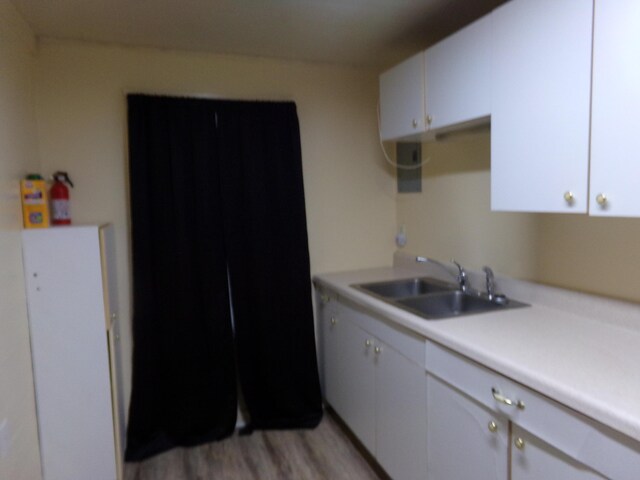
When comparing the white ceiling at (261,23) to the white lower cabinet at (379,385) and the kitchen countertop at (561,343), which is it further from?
the white lower cabinet at (379,385)

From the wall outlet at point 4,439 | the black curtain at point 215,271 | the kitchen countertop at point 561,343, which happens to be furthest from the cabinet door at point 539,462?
the wall outlet at point 4,439

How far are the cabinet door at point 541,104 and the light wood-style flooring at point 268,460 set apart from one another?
62.4 inches

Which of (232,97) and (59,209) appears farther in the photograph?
(232,97)

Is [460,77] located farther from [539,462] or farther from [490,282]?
[539,462]

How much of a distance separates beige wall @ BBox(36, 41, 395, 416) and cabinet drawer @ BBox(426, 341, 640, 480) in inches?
57.4

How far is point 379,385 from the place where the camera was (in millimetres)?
2070

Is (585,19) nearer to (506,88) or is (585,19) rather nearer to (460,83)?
(506,88)

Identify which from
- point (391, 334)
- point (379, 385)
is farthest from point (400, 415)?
point (391, 334)

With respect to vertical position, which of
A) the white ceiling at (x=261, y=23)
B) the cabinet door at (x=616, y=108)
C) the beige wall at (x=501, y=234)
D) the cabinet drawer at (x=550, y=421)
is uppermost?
the white ceiling at (x=261, y=23)

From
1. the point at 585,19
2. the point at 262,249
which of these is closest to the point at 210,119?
the point at 262,249

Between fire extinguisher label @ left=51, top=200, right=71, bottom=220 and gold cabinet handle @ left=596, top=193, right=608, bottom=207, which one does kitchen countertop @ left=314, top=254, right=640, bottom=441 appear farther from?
fire extinguisher label @ left=51, top=200, right=71, bottom=220

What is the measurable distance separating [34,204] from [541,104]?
6.79 ft

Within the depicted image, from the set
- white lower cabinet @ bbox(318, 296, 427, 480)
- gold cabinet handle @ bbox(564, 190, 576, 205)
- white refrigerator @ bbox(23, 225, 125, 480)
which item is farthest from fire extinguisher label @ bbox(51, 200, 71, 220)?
gold cabinet handle @ bbox(564, 190, 576, 205)

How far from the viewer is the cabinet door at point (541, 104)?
130 cm
